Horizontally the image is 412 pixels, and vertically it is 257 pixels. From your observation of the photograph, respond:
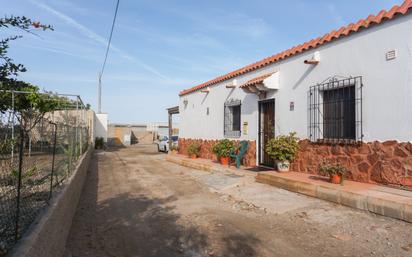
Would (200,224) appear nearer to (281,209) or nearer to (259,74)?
(281,209)

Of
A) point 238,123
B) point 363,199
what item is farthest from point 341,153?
point 238,123

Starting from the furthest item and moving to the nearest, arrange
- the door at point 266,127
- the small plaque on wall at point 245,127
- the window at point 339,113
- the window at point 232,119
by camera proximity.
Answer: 1. the window at point 232,119
2. the small plaque on wall at point 245,127
3. the door at point 266,127
4. the window at point 339,113

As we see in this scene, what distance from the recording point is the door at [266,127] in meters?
9.77

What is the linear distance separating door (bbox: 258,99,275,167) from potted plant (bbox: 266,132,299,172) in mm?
1198

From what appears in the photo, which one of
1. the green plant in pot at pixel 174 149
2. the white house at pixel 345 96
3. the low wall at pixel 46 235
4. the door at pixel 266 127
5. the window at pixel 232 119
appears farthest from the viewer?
the green plant in pot at pixel 174 149

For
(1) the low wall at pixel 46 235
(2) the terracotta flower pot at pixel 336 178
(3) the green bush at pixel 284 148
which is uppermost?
(3) the green bush at pixel 284 148

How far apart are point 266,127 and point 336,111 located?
112 inches

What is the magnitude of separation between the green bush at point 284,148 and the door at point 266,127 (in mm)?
1199

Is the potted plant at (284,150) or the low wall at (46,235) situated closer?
the low wall at (46,235)

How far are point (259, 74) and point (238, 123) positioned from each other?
2.14 meters

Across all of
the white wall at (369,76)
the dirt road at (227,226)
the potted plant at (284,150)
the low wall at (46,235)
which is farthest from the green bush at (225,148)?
the low wall at (46,235)

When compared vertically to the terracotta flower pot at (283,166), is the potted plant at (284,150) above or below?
above

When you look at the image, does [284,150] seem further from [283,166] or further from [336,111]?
[336,111]

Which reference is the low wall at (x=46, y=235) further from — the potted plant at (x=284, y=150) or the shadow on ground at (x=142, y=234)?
the potted plant at (x=284, y=150)
